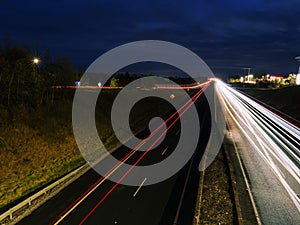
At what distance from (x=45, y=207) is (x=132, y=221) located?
18.8ft

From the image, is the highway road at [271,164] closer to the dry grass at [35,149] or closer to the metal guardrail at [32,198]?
the metal guardrail at [32,198]

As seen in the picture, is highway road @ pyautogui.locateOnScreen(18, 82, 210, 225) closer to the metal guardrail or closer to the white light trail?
the metal guardrail

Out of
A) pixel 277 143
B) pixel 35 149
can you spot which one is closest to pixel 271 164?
pixel 277 143

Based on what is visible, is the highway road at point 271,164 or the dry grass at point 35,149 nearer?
the highway road at point 271,164

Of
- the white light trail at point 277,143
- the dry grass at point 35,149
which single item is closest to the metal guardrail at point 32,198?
the dry grass at point 35,149

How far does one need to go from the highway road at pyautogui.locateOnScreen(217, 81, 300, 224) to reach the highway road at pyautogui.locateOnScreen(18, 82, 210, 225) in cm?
450

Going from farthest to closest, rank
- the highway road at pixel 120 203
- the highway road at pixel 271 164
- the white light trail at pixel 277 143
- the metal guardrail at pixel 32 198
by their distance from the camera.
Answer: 1. the white light trail at pixel 277 143
2. the highway road at pixel 271 164
3. the highway road at pixel 120 203
4. the metal guardrail at pixel 32 198

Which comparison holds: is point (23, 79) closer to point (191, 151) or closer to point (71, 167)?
point (71, 167)

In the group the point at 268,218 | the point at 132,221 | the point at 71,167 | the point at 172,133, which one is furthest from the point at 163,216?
the point at 172,133

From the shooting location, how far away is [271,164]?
83.6 feet

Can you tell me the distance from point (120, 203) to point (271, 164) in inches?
579

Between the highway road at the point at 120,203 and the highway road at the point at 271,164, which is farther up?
the highway road at the point at 271,164

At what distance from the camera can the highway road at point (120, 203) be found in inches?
631

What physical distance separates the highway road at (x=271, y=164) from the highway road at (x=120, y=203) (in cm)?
450
